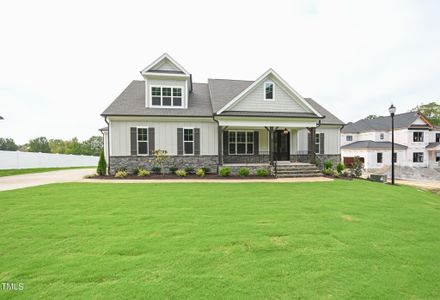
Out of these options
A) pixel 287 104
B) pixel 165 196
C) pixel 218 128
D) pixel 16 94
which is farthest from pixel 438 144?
pixel 16 94

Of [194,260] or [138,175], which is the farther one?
[138,175]

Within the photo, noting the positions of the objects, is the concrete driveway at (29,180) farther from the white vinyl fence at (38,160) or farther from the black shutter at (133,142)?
the white vinyl fence at (38,160)

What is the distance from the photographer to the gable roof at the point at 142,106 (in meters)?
13.6

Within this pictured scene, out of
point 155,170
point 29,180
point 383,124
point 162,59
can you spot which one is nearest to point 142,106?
point 162,59

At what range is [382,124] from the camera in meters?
32.4

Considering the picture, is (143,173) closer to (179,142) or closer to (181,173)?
(181,173)

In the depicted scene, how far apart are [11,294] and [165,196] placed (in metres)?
5.28

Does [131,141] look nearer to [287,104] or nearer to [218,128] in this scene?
[218,128]

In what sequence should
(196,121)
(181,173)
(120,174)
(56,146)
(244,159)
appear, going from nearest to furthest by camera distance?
1. (120,174)
2. (181,173)
3. (196,121)
4. (244,159)
5. (56,146)

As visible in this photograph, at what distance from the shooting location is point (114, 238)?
13.0ft

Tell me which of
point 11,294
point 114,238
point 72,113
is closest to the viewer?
point 11,294

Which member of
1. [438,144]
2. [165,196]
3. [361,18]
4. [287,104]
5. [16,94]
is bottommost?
[165,196]

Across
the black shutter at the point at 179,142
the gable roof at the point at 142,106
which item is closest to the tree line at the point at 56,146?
the gable roof at the point at 142,106

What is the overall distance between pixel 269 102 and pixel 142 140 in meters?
9.40
